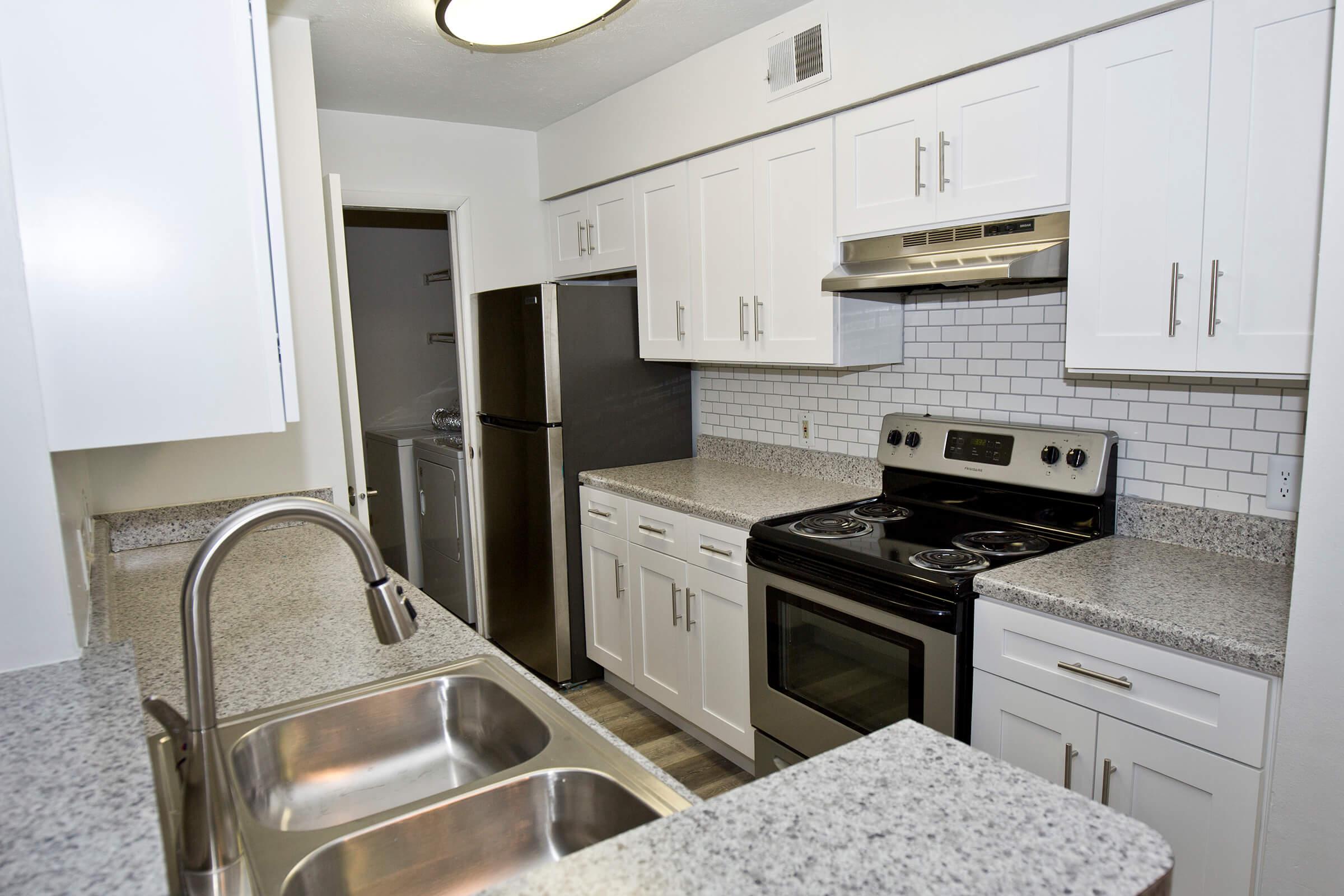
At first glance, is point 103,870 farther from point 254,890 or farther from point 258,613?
point 258,613

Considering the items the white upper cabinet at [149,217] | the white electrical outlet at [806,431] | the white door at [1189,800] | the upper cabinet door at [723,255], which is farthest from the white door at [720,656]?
the white upper cabinet at [149,217]

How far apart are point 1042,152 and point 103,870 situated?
2167mm

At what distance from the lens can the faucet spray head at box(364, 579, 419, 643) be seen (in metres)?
0.95

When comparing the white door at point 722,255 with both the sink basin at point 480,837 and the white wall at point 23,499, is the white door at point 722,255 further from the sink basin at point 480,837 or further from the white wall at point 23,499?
the white wall at point 23,499

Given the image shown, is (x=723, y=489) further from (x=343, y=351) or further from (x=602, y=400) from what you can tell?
(x=343, y=351)

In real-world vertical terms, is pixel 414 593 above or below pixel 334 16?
below

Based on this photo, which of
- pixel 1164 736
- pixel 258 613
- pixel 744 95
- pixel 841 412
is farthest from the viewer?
pixel 841 412

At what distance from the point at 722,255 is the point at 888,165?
0.80 metres

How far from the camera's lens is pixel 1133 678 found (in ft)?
5.48

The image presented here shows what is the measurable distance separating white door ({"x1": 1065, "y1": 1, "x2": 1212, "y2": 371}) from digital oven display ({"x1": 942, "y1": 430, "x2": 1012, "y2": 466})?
0.50 metres

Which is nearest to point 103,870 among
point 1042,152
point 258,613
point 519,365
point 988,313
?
point 258,613

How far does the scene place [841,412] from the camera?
312 cm

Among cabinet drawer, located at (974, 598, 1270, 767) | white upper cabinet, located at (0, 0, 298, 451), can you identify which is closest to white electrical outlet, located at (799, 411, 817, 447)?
cabinet drawer, located at (974, 598, 1270, 767)

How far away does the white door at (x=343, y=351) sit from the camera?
2812 millimetres
